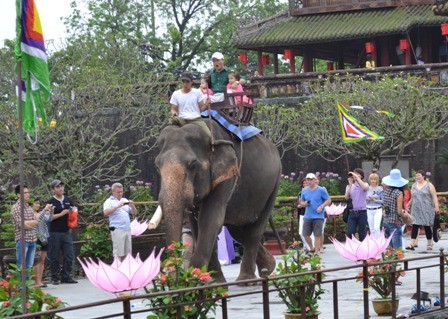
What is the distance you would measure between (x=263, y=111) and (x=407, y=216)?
768 inches

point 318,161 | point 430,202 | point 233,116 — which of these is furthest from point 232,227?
point 318,161

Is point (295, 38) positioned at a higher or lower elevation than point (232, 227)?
higher

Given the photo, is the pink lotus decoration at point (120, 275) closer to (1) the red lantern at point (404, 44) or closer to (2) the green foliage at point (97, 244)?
(2) the green foliage at point (97, 244)

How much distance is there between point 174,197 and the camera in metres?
15.6

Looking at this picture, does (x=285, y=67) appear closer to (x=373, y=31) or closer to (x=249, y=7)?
(x=249, y=7)

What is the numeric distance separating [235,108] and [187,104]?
2.99 feet

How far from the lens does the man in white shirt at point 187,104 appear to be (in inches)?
658

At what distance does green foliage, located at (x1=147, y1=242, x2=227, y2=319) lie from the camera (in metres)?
12.1

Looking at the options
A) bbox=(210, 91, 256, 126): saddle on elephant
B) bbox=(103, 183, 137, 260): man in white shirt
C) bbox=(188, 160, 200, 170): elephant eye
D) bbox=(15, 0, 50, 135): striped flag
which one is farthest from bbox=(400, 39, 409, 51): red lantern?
bbox=(15, 0, 50, 135): striped flag

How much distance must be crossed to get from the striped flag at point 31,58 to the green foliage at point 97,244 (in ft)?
34.8

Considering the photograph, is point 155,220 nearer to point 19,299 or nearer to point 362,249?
point 362,249

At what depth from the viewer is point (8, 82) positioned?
2847 centimetres

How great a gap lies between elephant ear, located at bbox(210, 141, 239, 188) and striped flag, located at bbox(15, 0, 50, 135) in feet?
19.2

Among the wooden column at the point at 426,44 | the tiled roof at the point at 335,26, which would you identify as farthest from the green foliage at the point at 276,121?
the wooden column at the point at 426,44
